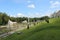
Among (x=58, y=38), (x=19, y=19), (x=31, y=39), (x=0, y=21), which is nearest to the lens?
(x=58, y=38)

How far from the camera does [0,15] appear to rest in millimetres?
110250

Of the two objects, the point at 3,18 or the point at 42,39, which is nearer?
the point at 42,39

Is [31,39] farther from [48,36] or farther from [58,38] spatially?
[58,38]

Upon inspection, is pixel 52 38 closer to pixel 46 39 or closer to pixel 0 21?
pixel 46 39

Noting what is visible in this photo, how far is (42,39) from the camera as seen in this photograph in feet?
57.8

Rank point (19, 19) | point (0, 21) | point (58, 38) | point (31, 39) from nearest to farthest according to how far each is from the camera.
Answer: point (58, 38)
point (31, 39)
point (0, 21)
point (19, 19)

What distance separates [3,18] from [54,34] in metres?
93.4

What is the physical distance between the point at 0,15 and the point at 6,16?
3.88m

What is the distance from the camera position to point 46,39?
17250mm

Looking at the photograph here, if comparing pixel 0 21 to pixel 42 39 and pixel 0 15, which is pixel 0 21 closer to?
pixel 0 15

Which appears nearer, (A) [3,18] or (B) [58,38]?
(B) [58,38]

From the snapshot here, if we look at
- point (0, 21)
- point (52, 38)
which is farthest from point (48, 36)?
point (0, 21)

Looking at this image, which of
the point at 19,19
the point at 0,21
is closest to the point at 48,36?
the point at 0,21

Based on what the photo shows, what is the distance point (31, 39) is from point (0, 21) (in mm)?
88758
